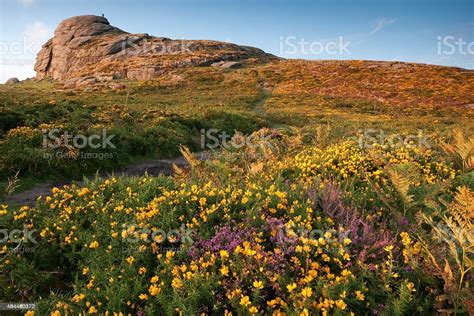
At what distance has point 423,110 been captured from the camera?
42.8 meters

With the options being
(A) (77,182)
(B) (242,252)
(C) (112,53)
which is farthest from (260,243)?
(C) (112,53)

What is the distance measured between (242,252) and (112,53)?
4043 inches

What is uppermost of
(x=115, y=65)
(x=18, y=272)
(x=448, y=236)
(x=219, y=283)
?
(x=115, y=65)

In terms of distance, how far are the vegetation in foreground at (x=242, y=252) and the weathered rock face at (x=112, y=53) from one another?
71392 millimetres

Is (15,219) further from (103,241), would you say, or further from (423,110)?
(423,110)

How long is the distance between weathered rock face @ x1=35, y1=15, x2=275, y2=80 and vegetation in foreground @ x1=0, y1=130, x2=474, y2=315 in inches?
2811

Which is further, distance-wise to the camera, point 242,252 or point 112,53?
point 112,53

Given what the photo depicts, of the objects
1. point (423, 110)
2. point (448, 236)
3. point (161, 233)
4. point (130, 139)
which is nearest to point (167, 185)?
point (161, 233)

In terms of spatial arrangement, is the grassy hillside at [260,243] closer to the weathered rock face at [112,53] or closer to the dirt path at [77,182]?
the dirt path at [77,182]

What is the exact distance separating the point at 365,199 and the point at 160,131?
12.7m

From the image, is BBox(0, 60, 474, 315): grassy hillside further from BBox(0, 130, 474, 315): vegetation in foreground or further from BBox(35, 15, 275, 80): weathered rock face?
BBox(35, 15, 275, 80): weathered rock face

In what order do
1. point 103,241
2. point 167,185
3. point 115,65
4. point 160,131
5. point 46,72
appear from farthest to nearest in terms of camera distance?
point 46,72 → point 115,65 → point 160,131 → point 167,185 → point 103,241

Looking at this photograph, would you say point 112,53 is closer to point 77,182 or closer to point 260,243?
point 77,182

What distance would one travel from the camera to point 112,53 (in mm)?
95375
